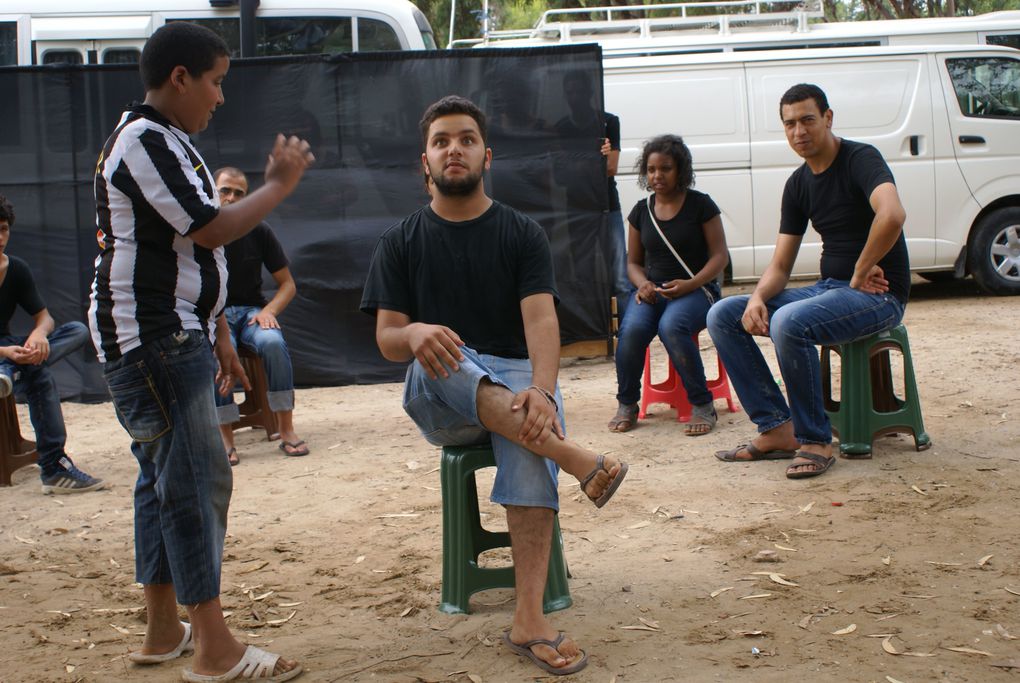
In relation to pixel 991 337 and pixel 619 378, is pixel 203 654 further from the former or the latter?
pixel 991 337

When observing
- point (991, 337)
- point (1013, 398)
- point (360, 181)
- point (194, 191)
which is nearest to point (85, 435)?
point (360, 181)

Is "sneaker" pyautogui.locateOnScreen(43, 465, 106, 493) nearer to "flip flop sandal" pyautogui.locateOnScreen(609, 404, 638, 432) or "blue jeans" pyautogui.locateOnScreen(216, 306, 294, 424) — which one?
"blue jeans" pyautogui.locateOnScreen(216, 306, 294, 424)

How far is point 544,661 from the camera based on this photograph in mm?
3127

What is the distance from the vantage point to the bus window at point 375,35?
9484 millimetres

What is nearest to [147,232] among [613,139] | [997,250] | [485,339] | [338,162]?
[485,339]

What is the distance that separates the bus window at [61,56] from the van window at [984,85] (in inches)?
305

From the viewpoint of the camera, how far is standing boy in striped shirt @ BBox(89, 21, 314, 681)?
2.95 m

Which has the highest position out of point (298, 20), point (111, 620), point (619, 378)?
point (298, 20)

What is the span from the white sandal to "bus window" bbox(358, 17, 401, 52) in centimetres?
720

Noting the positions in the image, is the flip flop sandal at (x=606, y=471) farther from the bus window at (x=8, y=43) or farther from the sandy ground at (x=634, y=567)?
the bus window at (x=8, y=43)

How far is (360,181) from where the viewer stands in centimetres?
819

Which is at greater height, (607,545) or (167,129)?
(167,129)

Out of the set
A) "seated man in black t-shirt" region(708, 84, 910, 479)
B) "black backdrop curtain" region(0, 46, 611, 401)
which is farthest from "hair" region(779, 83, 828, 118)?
"black backdrop curtain" region(0, 46, 611, 401)

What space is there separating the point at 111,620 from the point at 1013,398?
5037mm
